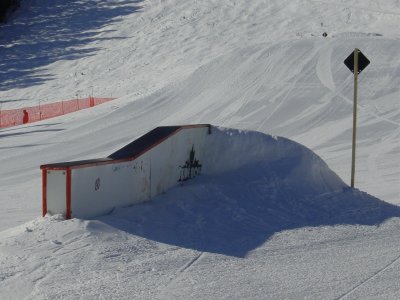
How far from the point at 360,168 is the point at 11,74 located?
22577 millimetres

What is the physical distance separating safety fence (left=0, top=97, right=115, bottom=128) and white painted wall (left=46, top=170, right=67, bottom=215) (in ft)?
65.5

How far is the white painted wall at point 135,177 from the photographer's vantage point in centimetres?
920

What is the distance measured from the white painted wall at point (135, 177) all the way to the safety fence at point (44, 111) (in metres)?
17.2

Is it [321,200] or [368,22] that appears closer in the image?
[321,200]

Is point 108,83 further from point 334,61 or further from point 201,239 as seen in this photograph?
point 201,239

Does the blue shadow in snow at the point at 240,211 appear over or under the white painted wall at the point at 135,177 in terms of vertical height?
under

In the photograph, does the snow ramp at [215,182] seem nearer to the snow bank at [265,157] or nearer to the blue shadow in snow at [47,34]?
the snow bank at [265,157]

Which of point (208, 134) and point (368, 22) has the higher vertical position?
point (368, 22)

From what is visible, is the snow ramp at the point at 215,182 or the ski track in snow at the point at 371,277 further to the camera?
the snow ramp at the point at 215,182

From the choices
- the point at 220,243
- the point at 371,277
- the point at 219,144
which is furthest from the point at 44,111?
the point at 371,277

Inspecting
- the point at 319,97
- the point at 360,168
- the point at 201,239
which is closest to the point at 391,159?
the point at 360,168

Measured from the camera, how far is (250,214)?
34.1 ft

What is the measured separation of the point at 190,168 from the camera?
1207 cm

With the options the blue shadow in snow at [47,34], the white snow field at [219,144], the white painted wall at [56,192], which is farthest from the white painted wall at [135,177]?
the blue shadow in snow at [47,34]
